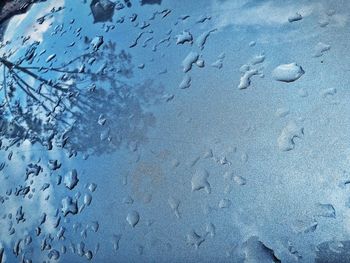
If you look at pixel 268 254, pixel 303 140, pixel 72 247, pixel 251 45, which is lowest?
pixel 72 247

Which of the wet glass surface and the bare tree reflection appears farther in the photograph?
the bare tree reflection

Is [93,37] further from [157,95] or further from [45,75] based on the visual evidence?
[157,95]

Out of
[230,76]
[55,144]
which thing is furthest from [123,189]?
[230,76]

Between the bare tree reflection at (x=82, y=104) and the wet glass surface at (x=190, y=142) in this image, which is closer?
the wet glass surface at (x=190, y=142)

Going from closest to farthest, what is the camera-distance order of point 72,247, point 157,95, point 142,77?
point 72,247 → point 157,95 → point 142,77

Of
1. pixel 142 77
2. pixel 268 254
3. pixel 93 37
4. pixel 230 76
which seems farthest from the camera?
pixel 93 37

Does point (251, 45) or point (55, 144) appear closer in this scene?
point (251, 45)

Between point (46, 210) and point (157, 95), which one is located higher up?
point (157, 95)

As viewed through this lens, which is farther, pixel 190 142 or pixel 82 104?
pixel 82 104
